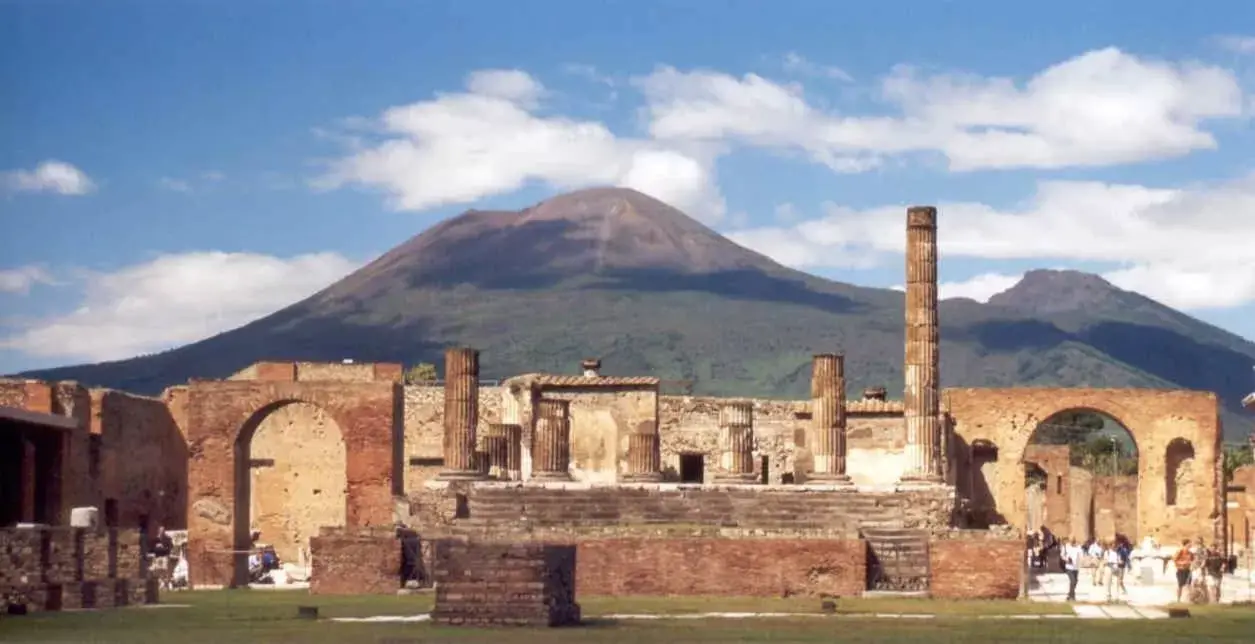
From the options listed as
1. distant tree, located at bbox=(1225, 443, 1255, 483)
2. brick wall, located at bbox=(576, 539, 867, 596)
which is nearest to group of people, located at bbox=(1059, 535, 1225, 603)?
brick wall, located at bbox=(576, 539, 867, 596)

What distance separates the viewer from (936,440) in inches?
1713

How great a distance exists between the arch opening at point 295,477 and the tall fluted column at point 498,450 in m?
10.3

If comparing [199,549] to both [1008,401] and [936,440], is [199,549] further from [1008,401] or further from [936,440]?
[1008,401]

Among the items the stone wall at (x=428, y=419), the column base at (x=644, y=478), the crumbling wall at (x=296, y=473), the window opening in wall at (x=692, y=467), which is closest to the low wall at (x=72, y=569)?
the column base at (x=644, y=478)

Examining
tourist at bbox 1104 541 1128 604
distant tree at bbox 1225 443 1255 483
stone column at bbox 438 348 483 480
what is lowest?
tourist at bbox 1104 541 1128 604

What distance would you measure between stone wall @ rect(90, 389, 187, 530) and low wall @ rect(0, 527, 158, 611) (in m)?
18.3

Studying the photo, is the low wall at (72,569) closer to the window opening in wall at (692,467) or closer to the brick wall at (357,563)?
the brick wall at (357,563)

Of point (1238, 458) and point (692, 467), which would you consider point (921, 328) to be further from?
point (1238, 458)

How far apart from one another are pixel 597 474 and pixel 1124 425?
1445 centimetres

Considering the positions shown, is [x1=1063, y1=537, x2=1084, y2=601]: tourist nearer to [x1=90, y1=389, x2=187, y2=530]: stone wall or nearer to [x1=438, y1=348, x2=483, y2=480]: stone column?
[x1=438, y1=348, x2=483, y2=480]: stone column

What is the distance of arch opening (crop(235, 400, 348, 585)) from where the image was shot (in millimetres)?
56500

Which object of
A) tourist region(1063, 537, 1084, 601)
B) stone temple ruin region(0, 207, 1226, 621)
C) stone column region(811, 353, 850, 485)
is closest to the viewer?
stone temple ruin region(0, 207, 1226, 621)

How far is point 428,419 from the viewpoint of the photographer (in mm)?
60000

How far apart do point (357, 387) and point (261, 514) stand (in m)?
13.1
